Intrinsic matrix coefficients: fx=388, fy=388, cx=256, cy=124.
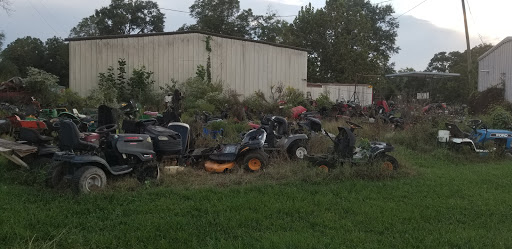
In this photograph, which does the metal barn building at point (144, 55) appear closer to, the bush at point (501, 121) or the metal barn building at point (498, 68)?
the bush at point (501, 121)

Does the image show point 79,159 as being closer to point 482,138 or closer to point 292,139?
point 292,139

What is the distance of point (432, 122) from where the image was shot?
11.4 meters

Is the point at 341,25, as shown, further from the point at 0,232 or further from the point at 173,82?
the point at 0,232

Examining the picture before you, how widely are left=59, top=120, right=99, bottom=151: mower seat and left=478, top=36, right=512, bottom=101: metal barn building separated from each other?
2234cm

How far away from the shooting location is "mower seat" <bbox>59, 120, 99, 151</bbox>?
5.83 metres

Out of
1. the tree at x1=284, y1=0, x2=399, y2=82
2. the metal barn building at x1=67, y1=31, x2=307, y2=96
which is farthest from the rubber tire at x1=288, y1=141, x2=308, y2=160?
the tree at x1=284, y1=0, x2=399, y2=82

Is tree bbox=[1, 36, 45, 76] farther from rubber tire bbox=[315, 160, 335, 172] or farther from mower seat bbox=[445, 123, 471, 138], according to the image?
mower seat bbox=[445, 123, 471, 138]

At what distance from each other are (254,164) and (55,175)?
3.43 m

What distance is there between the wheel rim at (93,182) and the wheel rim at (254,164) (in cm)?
281

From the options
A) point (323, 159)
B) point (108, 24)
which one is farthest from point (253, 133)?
point (108, 24)

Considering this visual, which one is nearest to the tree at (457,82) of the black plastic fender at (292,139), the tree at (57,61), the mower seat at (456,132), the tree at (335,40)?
the tree at (335,40)

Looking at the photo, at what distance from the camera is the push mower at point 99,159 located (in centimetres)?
562

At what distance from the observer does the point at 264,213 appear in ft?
16.2

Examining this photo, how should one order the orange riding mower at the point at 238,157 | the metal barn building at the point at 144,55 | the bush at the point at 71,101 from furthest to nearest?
the metal barn building at the point at 144,55
the bush at the point at 71,101
the orange riding mower at the point at 238,157
